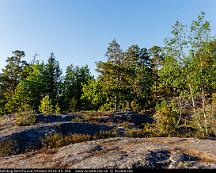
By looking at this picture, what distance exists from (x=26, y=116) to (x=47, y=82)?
60.1m

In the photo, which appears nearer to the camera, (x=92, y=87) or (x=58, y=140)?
(x=58, y=140)

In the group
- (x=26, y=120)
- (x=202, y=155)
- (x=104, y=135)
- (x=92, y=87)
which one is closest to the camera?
(x=202, y=155)

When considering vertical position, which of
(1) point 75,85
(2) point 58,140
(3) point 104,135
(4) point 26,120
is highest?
(1) point 75,85

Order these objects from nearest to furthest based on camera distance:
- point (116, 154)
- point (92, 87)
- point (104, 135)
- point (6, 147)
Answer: point (116, 154) → point (6, 147) → point (104, 135) → point (92, 87)

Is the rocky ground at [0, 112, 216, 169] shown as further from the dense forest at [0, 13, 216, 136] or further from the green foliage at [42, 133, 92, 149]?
the dense forest at [0, 13, 216, 136]

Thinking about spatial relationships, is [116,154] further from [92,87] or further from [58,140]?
[92,87]

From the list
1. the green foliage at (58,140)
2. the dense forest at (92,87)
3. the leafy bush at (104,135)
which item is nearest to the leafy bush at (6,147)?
the green foliage at (58,140)

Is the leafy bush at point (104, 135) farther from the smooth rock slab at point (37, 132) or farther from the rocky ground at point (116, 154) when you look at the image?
the smooth rock slab at point (37, 132)

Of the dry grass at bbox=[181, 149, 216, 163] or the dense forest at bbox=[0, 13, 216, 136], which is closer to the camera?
the dry grass at bbox=[181, 149, 216, 163]

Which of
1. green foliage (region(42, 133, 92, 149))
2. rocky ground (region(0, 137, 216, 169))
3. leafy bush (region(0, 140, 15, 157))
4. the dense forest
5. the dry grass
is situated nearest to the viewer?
rocky ground (region(0, 137, 216, 169))

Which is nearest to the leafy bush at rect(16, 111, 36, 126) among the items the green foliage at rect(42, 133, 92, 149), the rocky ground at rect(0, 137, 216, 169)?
the green foliage at rect(42, 133, 92, 149)

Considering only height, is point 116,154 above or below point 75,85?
below

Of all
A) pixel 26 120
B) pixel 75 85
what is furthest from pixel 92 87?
pixel 26 120

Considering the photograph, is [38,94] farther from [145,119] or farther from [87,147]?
[87,147]
